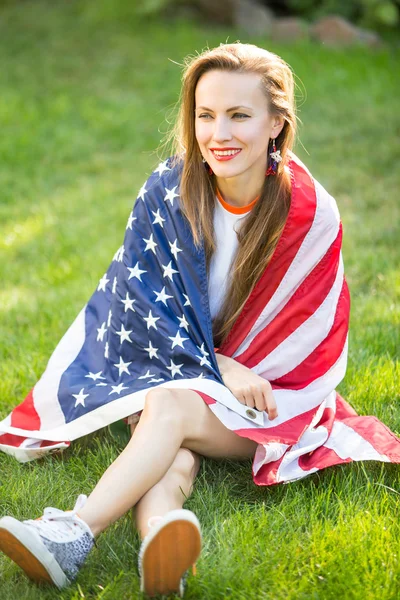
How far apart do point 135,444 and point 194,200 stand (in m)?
0.92

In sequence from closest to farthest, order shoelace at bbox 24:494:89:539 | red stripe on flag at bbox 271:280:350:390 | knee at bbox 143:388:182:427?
1. shoelace at bbox 24:494:89:539
2. knee at bbox 143:388:182:427
3. red stripe on flag at bbox 271:280:350:390

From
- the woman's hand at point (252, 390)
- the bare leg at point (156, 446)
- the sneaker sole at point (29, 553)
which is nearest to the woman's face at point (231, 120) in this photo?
the woman's hand at point (252, 390)

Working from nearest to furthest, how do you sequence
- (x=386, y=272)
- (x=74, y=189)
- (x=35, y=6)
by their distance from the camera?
(x=386, y=272)
(x=74, y=189)
(x=35, y=6)

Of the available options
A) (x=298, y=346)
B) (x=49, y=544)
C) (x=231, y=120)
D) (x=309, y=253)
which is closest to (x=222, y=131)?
(x=231, y=120)

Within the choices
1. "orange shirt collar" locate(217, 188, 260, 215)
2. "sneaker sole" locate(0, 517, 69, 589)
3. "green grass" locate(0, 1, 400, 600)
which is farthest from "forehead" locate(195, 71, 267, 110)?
"sneaker sole" locate(0, 517, 69, 589)

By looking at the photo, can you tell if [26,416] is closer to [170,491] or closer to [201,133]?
[170,491]

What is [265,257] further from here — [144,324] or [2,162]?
[2,162]

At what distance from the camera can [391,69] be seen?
7.70 m

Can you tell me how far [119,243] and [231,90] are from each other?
253 centimetres

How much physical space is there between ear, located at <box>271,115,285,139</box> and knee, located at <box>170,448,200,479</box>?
1.14m

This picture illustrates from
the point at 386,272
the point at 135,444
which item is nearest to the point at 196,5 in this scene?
the point at 386,272

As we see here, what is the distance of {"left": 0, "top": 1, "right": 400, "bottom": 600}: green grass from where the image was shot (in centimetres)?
232

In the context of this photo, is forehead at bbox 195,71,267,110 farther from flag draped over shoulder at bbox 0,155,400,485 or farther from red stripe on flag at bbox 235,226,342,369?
red stripe on flag at bbox 235,226,342,369

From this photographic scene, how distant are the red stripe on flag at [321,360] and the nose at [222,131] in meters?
0.70
